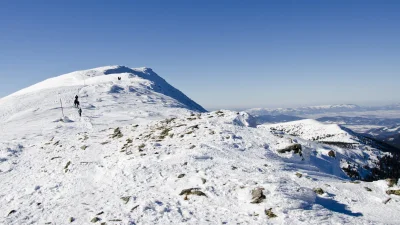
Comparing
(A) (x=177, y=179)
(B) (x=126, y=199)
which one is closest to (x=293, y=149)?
(A) (x=177, y=179)

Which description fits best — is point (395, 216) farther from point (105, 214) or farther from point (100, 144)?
point (100, 144)

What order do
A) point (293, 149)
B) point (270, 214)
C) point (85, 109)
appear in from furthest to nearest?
point (85, 109)
point (293, 149)
point (270, 214)

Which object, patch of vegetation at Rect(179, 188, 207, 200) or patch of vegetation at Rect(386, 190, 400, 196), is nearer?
patch of vegetation at Rect(179, 188, 207, 200)

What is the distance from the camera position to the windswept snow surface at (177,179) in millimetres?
12930

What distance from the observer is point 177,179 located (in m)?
17.1

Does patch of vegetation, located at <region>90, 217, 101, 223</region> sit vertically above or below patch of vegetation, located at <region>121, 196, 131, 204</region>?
below

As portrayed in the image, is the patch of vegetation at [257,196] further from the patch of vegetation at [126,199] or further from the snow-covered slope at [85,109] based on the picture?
the snow-covered slope at [85,109]

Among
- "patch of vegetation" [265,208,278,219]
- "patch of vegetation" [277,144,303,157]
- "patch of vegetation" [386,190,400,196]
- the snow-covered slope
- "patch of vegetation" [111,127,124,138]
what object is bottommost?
"patch of vegetation" [386,190,400,196]

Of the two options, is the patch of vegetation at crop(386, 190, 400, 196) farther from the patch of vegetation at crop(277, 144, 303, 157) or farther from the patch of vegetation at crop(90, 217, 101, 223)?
the patch of vegetation at crop(90, 217, 101, 223)

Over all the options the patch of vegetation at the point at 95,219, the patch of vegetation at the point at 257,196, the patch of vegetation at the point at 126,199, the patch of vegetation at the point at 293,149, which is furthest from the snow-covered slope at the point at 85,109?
the patch of vegetation at the point at 257,196

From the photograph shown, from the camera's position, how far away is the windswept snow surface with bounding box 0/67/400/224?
509 inches

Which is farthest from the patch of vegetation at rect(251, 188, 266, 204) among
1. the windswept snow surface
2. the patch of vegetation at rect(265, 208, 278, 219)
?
the patch of vegetation at rect(265, 208, 278, 219)

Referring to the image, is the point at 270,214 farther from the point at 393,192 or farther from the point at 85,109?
the point at 85,109

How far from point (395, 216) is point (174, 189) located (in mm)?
11020
